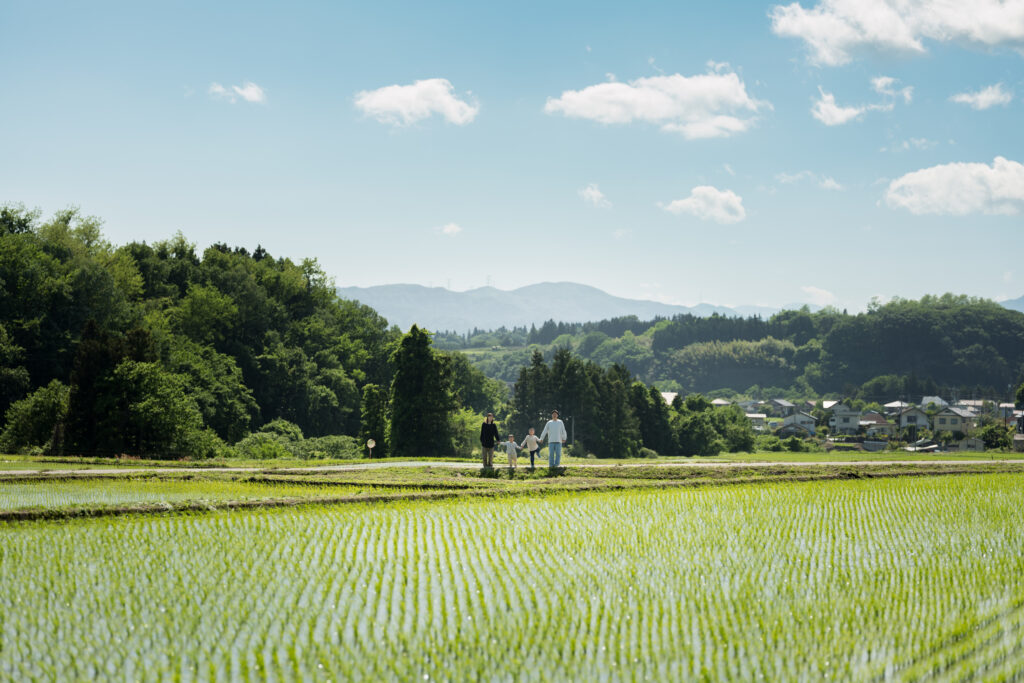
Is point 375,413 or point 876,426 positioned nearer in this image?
point 375,413

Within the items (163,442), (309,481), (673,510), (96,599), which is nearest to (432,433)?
(163,442)

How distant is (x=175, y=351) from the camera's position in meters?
60.1

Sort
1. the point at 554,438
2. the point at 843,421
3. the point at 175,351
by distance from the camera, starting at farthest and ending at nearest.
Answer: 1. the point at 843,421
2. the point at 175,351
3. the point at 554,438

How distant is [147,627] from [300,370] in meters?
77.2

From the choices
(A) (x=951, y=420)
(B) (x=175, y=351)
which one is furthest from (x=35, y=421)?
(A) (x=951, y=420)

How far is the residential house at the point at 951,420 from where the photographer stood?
129 m

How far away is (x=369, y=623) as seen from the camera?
27.8ft

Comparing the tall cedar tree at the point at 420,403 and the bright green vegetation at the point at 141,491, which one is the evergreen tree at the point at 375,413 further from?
the bright green vegetation at the point at 141,491

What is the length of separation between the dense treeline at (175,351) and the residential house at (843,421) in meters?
92.0

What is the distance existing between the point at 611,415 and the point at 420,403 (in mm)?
34760

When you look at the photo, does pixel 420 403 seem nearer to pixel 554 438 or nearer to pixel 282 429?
pixel 282 429

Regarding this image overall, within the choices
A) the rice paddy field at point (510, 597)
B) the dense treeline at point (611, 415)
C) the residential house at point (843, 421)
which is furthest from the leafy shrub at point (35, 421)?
the residential house at point (843, 421)

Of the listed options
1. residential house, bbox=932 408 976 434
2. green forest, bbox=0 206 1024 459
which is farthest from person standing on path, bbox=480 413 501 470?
residential house, bbox=932 408 976 434

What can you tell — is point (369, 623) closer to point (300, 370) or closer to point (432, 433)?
point (432, 433)
